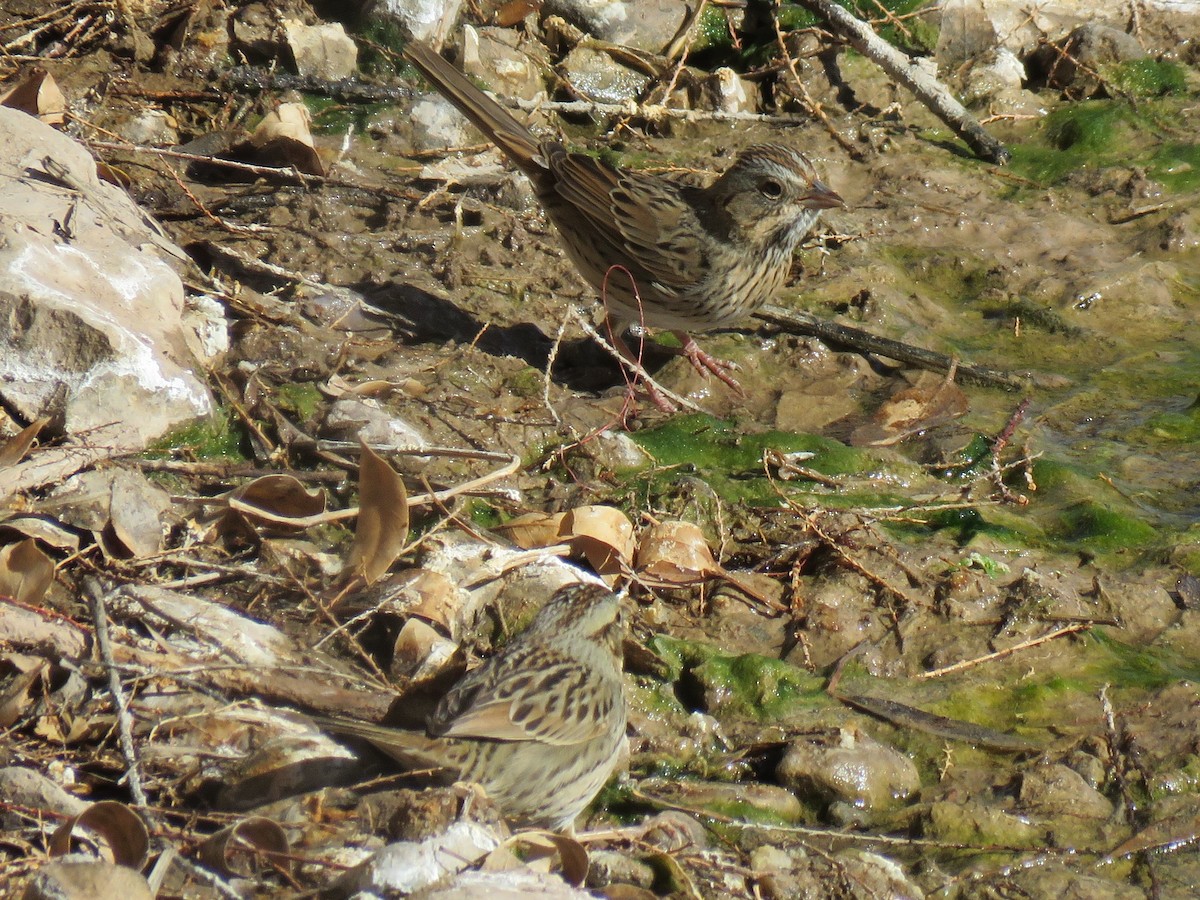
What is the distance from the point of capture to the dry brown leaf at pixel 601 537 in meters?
4.82

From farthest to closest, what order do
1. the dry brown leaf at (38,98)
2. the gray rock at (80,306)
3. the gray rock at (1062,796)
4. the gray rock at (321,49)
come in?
the gray rock at (321,49) < the dry brown leaf at (38,98) < the gray rock at (80,306) < the gray rock at (1062,796)

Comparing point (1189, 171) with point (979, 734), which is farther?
point (1189, 171)

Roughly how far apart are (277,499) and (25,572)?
91cm

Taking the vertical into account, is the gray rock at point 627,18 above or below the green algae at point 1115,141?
above

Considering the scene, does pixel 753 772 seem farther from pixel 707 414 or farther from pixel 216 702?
pixel 707 414

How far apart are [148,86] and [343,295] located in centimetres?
216

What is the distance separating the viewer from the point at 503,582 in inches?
182

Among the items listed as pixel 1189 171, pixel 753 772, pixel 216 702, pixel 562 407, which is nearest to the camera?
pixel 216 702

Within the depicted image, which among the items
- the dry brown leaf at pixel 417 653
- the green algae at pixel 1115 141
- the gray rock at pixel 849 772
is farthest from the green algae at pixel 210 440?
the green algae at pixel 1115 141

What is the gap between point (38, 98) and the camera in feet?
21.4

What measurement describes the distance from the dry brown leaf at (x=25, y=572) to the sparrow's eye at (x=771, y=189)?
3.98 m

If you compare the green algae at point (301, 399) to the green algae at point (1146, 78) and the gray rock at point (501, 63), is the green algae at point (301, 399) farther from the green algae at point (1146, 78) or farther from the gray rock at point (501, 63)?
the green algae at point (1146, 78)

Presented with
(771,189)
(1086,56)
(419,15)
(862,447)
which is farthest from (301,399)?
(1086,56)

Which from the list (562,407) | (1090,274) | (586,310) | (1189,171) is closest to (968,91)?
(1189,171)
